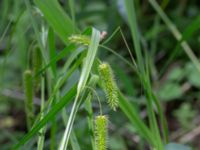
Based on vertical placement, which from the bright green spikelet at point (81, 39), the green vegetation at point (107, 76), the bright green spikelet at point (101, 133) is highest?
the green vegetation at point (107, 76)

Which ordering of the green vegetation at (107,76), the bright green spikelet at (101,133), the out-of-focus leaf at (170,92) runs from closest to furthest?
the bright green spikelet at (101,133) → the green vegetation at (107,76) → the out-of-focus leaf at (170,92)

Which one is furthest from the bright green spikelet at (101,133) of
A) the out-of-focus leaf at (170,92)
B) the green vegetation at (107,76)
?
the out-of-focus leaf at (170,92)

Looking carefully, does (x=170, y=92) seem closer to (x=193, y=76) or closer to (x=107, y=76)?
(x=193, y=76)

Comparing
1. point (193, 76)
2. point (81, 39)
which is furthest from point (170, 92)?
point (81, 39)

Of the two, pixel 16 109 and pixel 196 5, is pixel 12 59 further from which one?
pixel 196 5

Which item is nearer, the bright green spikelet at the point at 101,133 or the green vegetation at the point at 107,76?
the bright green spikelet at the point at 101,133

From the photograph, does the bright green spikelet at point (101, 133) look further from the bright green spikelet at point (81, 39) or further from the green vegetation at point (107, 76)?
the bright green spikelet at point (81, 39)

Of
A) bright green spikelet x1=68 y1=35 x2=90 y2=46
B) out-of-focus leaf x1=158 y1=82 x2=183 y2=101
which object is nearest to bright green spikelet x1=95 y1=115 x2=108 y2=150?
bright green spikelet x1=68 y1=35 x2=90 y2=46

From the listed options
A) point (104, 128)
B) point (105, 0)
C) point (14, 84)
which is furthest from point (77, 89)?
point (105, 0)

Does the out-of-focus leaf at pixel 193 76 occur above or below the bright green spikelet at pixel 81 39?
above
